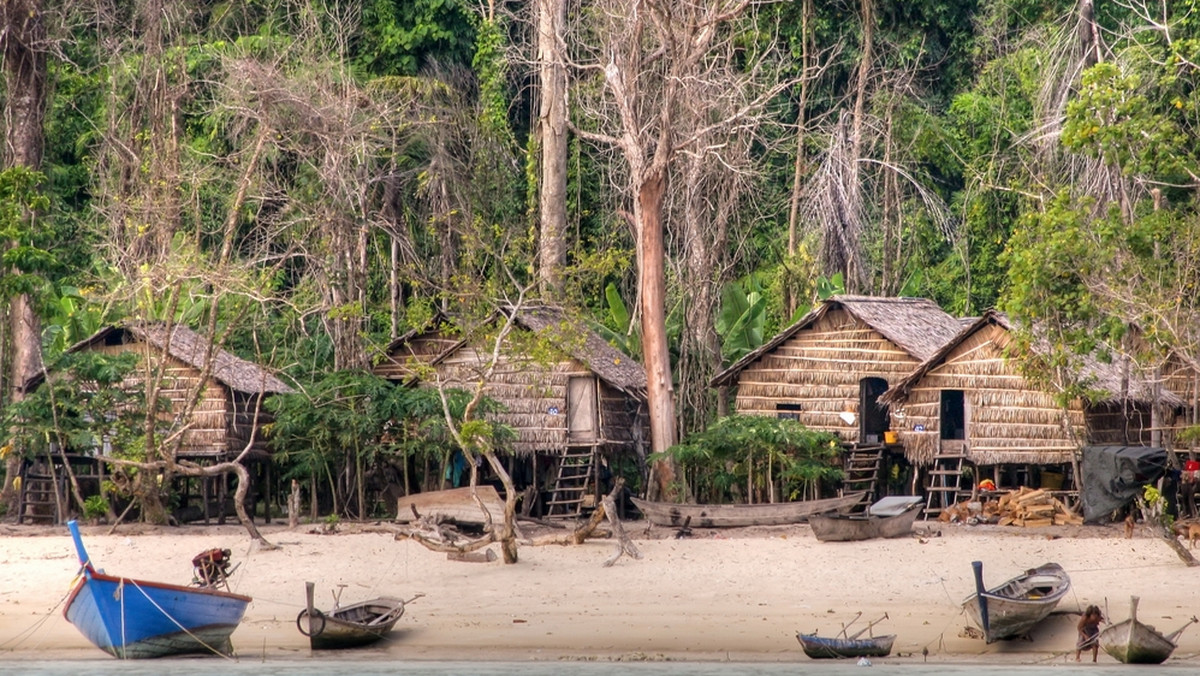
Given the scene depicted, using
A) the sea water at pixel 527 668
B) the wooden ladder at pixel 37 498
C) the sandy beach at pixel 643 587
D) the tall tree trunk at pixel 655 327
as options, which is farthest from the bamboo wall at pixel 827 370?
the wooden ladder at pixel 37 498

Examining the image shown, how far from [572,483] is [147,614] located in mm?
11077

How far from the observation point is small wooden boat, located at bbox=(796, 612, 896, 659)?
1512 cm

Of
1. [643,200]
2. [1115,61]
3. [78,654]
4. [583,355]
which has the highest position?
[1115,61]

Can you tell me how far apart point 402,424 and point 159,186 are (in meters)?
4.84

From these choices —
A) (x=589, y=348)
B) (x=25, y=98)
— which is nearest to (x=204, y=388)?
(x=589, y=348)

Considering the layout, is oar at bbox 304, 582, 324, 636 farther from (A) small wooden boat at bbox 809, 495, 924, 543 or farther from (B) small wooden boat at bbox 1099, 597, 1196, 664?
(A) small wooden boat at bbox 809, 495, 924, 543

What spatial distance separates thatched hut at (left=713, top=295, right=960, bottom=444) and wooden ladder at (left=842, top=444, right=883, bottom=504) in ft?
0.64

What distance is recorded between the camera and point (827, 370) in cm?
Result: 2575

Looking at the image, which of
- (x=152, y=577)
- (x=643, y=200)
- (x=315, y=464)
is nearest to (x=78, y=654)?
(x=152, y=577)

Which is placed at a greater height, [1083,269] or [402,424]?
[1083,269]

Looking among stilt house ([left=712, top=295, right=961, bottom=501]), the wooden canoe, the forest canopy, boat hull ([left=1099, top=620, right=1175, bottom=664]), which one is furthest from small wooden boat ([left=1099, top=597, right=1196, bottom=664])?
stilt house ([left=712, top=295, right=961, bottom=501])

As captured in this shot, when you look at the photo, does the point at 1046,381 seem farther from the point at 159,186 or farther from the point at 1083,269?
the point at 159,186

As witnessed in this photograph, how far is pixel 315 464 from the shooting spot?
Answer: 23.1m

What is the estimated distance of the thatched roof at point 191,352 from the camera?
23.5m
